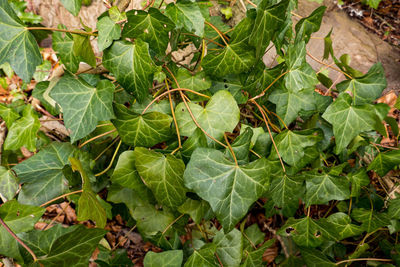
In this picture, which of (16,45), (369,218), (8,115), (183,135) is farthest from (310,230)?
(8,115)

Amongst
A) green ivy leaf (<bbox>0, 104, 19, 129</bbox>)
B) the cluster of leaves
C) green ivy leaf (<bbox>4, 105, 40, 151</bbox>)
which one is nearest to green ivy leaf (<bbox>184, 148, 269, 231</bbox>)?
the cluster of leaves

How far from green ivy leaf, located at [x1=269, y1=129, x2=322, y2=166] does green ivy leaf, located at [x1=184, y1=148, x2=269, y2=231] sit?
0.20m

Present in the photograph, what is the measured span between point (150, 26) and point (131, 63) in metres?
0.11

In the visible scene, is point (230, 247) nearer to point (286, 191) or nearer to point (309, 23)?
point (286, 191)

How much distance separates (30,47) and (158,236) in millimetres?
743

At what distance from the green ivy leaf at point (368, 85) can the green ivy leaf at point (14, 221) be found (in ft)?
3.41

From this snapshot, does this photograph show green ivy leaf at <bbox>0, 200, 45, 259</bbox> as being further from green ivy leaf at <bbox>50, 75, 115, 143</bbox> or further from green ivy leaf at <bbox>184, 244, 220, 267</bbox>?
green ivy leaf at <bbox>184, 244, 220, 267</bbox>

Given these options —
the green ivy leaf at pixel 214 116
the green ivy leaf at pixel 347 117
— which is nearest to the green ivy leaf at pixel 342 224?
the green ivy leaf at pixel 347 117

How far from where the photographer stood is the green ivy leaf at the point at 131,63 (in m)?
0.78

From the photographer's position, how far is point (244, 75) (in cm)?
99

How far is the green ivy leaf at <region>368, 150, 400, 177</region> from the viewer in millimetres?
1045

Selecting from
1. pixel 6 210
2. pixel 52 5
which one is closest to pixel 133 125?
pixel 6 210

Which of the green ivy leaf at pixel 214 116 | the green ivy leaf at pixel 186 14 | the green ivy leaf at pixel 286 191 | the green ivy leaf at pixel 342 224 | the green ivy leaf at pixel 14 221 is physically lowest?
the green ivy leaf at pixel 342 224

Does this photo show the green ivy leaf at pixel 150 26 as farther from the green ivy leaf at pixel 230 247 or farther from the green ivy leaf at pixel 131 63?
the green ivy leaf at pixel 230 247
